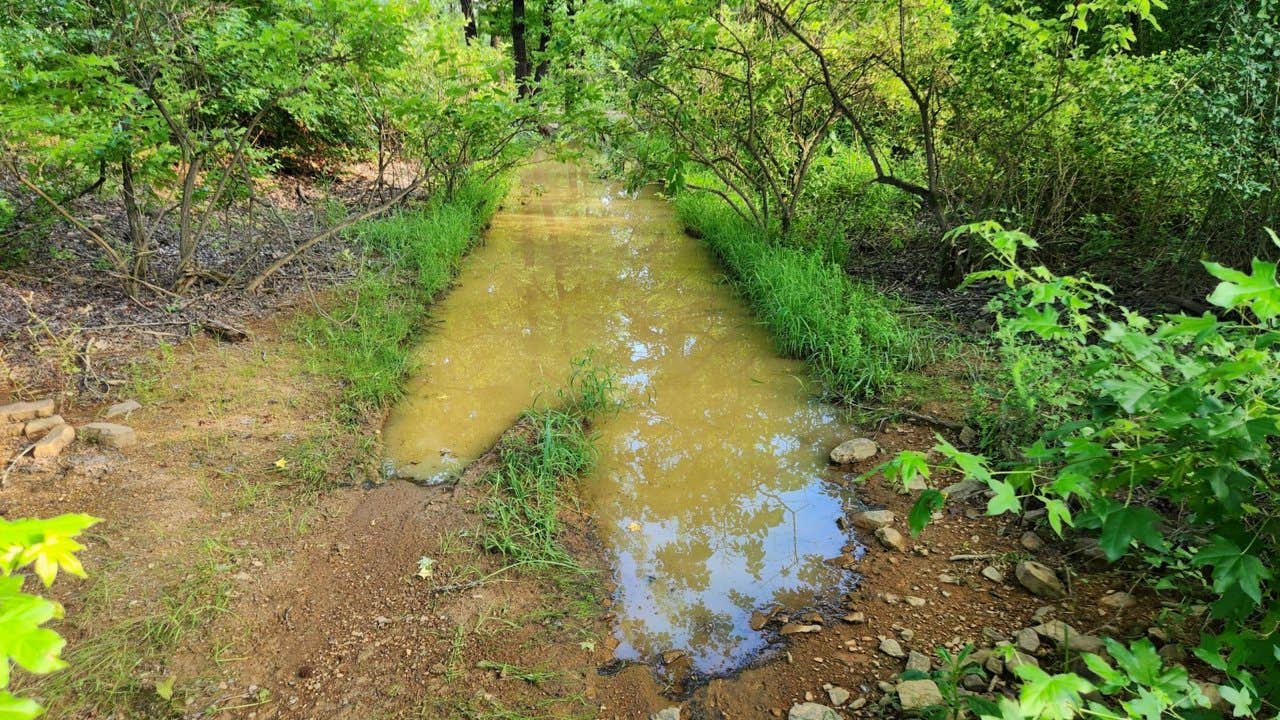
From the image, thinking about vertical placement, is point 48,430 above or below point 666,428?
above

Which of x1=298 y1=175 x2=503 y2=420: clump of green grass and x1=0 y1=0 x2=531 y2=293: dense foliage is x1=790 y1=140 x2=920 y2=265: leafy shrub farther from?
x1=298 y1=175 x2=503 y2=420: clump of green grass

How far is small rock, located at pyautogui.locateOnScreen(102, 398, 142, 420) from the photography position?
3.46m

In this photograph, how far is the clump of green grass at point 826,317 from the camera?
4406 millimetres

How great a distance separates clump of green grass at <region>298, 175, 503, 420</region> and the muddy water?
0.68 feet

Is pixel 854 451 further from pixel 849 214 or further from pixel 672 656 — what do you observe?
pixel 849 214

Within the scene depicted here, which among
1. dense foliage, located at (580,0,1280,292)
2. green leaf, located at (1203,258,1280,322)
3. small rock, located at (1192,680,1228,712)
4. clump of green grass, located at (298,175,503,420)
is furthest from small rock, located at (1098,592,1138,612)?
clump of green grass, located at (298,175,503,420)

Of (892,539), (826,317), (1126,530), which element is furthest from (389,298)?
(1126,530)

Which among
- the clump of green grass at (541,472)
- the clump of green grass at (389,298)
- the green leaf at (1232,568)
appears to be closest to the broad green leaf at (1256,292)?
Result: the green leaf at (1232,568)

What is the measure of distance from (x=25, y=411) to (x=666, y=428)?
337cm

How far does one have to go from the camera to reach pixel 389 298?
5.61 m

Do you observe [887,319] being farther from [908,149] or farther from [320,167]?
[320,167]

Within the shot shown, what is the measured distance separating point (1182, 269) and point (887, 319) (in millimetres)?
1892

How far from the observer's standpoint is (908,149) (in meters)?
6.00

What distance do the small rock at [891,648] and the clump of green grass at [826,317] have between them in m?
2.01
